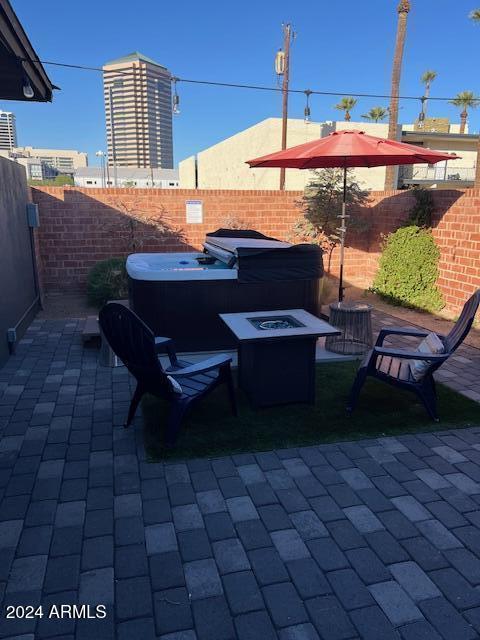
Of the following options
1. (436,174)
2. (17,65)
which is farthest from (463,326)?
(436,174)

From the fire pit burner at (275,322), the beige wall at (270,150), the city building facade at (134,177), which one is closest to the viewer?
the fire pit burner at (275,322)

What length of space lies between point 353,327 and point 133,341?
2.79 m

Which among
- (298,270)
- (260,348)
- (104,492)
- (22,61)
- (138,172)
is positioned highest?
(138,172)

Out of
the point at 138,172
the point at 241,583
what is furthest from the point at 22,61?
the point at 138,172

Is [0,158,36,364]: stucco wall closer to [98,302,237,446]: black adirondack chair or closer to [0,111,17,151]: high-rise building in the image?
[98,302,237,446]: black adirondack chair

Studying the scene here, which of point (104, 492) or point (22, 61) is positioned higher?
point (22, 61)

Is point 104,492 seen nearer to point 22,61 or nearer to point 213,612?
point 213,612

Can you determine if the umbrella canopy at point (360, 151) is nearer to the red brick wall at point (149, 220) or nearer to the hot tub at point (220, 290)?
the hot tub at point (220, 290)

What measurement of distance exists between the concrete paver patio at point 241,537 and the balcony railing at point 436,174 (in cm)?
2299

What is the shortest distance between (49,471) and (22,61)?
11.9 feet

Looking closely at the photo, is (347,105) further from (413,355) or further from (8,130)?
(8,130)

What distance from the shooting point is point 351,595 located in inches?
75.9

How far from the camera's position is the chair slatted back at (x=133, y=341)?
2.94 metres

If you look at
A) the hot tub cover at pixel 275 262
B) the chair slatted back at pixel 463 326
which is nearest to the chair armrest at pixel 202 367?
the chair slatted back at pixel 463 326
